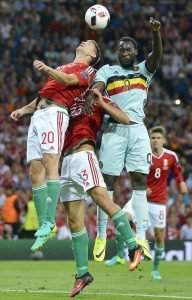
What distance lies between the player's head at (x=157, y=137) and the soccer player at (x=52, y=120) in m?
4.31

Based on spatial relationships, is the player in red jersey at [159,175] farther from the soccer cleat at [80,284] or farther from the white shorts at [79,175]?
A: the soccer cleat at [80,284]

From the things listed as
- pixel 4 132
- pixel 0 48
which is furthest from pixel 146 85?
pixel 0 48

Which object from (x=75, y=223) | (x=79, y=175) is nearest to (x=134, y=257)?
(x=75, y=223)

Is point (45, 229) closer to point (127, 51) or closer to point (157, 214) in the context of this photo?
point (127, 51)

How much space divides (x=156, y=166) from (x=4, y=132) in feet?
35.5

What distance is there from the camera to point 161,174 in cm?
1791

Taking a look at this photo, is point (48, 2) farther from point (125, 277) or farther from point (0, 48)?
point (125, 277)

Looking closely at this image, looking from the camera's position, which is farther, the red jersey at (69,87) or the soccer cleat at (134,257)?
the red jersey at (69,87)

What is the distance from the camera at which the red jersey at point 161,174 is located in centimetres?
1772

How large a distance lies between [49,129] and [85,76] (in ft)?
2.52

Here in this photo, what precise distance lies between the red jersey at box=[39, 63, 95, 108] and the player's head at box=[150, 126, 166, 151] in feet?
15.2

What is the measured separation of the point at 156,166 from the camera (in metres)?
17.8

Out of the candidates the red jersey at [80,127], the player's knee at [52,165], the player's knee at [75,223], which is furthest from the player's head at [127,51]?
the player's knee at [75,223]

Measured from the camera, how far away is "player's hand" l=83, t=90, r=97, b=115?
42.0ft
